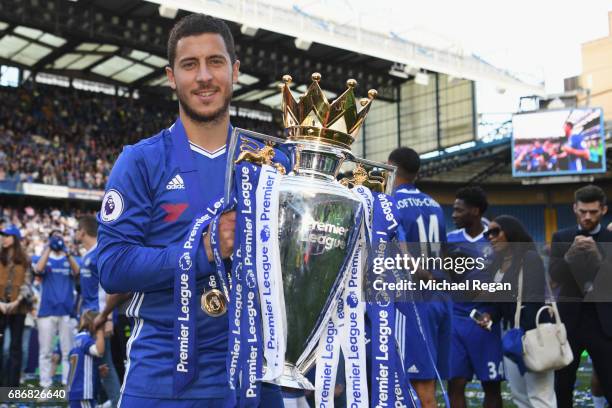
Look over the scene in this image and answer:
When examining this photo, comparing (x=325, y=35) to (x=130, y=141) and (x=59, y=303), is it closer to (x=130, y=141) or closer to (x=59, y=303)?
(x=130, y=141)

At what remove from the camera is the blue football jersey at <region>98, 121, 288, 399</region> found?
157 cm

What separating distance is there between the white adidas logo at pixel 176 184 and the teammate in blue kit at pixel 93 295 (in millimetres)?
3484

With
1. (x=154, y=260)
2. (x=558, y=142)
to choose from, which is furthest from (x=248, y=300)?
(x=558, y=142)

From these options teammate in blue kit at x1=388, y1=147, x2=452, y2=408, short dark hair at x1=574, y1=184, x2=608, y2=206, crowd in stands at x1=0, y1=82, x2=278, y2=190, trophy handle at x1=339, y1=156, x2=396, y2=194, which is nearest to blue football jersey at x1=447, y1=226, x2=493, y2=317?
teammate in blue kit at x1=388, y1=147, x2=452, y2=408

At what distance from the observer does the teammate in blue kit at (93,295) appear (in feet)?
17.6

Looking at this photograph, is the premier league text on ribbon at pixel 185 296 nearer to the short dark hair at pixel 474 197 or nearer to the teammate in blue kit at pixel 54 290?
the short dark hair at pixel 474 197

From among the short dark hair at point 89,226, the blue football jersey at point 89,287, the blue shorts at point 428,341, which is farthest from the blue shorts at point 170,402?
the short dark hair at point 89,226

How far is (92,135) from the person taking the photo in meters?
26.8

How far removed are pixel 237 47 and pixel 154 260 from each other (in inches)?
906

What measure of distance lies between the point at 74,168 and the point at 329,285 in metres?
24.4

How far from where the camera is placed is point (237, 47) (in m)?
23.9

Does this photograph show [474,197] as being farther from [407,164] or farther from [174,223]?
[174,223]

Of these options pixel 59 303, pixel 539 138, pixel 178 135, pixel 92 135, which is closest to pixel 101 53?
pixel 92 135

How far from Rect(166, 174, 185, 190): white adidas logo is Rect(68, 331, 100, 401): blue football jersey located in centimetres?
351
